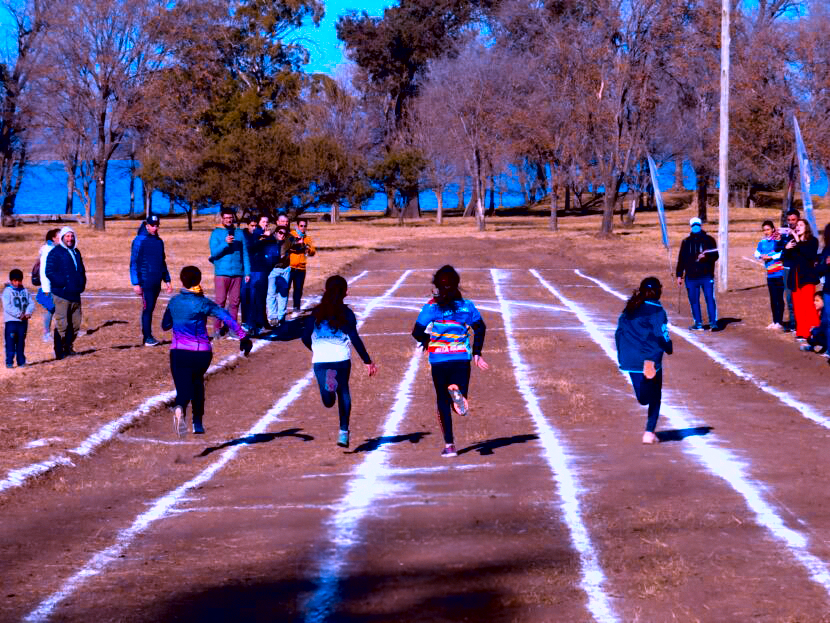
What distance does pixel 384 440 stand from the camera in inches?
→ 476

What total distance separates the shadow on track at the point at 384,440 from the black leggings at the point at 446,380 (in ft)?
3.21

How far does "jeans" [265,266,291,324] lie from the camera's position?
22.6 metres

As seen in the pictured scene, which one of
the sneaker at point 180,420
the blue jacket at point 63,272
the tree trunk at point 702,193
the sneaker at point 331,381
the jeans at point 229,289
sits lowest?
the sneaker at point 180,420

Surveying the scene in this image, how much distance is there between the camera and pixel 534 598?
6.49m

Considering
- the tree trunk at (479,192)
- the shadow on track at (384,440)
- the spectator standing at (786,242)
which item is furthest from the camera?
the tree trunk at (479,192)

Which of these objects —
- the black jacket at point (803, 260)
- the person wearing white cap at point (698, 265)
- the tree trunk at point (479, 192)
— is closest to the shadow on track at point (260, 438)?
the black jacket at point (803, 260)

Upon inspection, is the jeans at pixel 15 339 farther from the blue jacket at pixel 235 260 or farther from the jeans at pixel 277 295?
the jeans at pixel 277 295

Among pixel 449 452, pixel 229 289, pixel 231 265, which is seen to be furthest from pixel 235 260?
pixel 449 452

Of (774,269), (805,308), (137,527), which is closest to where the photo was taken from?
(137,527)

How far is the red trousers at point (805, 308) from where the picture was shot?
18.7 meters

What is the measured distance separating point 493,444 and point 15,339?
926cm

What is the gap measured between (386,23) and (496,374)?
71.7 metres

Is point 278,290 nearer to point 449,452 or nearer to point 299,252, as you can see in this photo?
point 299,252

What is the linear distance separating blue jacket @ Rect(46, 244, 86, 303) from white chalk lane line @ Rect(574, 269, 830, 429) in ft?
31.1
